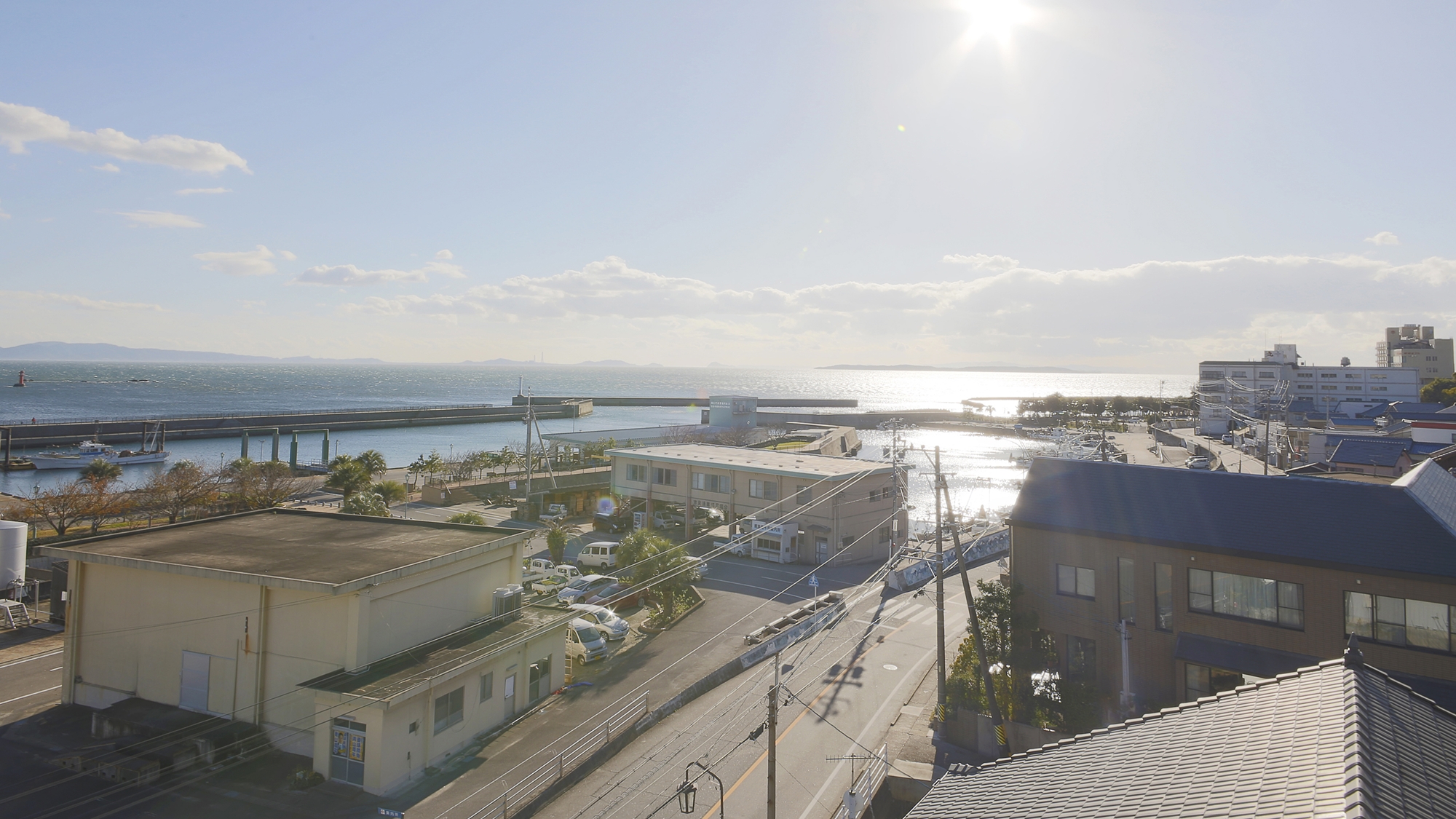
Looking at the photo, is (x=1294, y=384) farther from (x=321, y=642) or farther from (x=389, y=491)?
(x=321, y=642)

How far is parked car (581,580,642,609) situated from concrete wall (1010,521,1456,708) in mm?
13719

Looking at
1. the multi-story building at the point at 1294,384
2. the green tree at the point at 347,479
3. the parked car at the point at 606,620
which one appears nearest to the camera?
the parked car at the point at 606,620

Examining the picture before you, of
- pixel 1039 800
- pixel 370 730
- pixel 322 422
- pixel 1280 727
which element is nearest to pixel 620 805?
pixel 370 730

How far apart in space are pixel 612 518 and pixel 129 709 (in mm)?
24241

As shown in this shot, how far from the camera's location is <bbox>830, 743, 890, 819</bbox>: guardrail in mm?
13320

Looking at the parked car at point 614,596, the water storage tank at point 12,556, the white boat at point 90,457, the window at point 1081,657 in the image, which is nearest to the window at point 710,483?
the parked car at point 614,596

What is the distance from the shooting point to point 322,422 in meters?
99.1

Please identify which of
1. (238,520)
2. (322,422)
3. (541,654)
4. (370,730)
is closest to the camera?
(370,730)

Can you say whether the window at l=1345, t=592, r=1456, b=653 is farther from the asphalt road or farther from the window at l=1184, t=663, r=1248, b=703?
the asphalt road

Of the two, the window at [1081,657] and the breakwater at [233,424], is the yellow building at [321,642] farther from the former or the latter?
the breakwater at [233,424]

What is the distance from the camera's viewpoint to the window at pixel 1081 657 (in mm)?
17156

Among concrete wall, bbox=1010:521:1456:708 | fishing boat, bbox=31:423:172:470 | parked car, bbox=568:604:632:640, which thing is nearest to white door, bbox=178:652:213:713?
parked car, bbox=568:604:632:640

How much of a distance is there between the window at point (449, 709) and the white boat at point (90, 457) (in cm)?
6630

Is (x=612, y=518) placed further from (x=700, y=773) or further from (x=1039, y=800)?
(x=1039, y=800)
